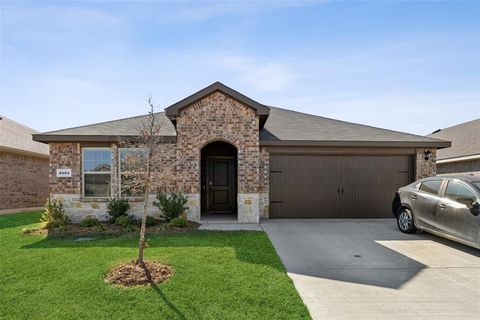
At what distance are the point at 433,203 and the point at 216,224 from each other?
6.02 m

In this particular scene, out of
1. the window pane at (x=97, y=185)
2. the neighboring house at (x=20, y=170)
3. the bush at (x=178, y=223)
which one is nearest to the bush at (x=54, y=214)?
the window pane at (x=97, y=185)

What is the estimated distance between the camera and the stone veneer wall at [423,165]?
1053cm

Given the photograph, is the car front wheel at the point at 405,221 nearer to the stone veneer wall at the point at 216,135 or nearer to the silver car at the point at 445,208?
the silver car at the point at 445,208

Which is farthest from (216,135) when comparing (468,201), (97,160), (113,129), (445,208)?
(468,201)

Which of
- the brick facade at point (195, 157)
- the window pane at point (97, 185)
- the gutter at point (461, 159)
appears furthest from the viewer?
the gutter at point (461, 159)

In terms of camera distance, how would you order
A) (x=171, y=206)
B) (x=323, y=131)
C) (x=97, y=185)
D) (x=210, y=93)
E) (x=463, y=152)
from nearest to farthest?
(x=171, y=206)
(x=210, y=93)
(x=97, y=185)
(x=323, y=131)
(x=463, y=152)

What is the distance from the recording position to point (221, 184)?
12.3m

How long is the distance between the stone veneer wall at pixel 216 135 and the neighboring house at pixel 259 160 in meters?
0.03

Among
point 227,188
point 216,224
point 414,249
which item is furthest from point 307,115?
point 414,249

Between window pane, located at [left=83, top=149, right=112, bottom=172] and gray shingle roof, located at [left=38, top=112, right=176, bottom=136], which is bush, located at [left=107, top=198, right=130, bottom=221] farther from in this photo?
gray shingle roof, located at [left=38, top=112, right=176, bottom=136]

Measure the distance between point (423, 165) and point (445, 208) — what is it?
14.4ft

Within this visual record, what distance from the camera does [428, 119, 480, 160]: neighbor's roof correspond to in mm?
15300

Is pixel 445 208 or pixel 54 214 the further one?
pixel 54 214

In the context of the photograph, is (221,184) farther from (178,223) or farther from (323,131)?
(323,131)
